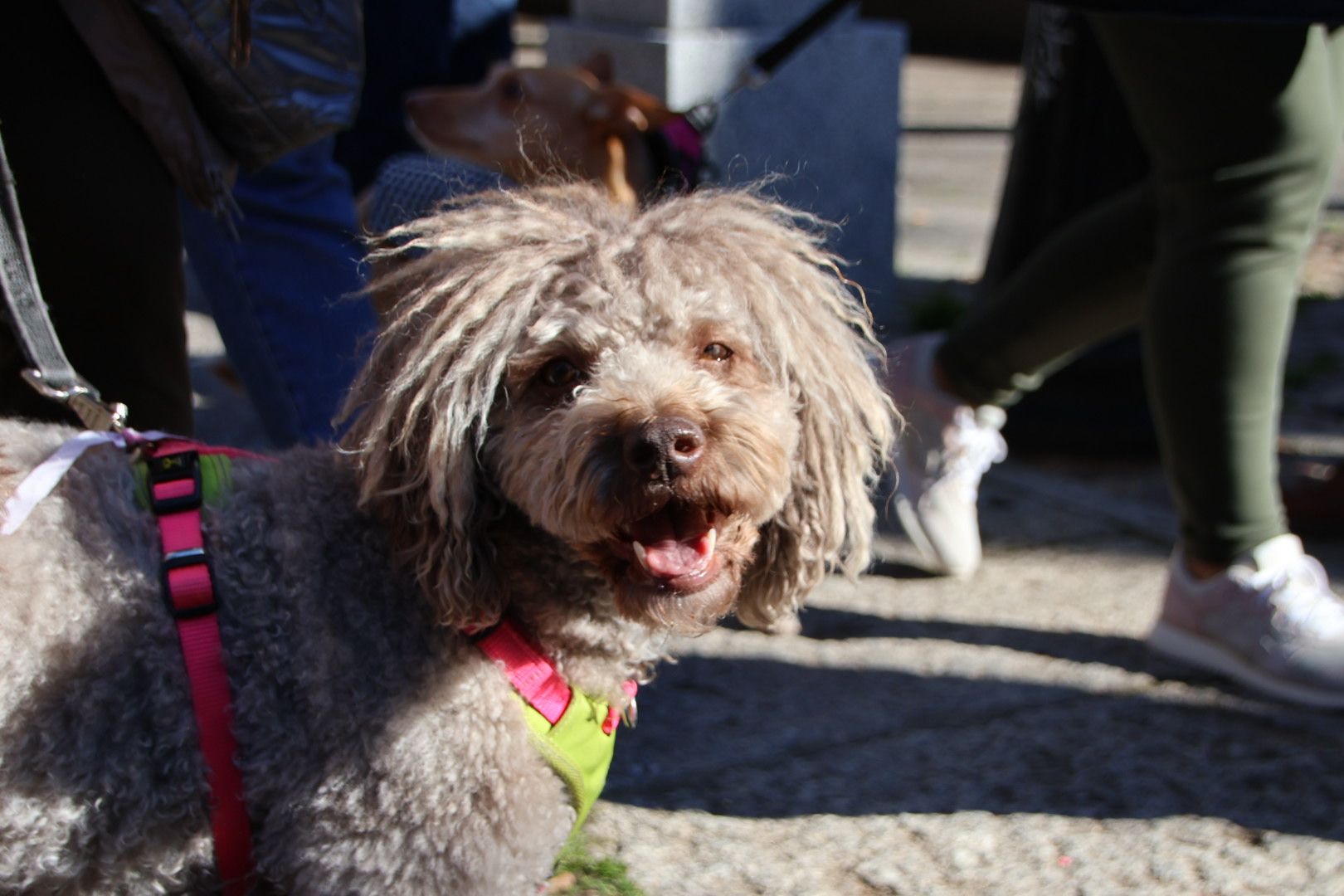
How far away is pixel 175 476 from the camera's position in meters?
1.86

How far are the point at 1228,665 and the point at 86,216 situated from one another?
2522mm

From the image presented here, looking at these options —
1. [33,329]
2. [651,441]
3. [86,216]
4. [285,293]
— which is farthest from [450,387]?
[285,293]

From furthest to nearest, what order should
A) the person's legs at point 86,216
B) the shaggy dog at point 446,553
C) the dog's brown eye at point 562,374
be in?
the person's legs at point 86,216 → the dog's brown eye at point 562,374 → the shaggy dog at point 446,553

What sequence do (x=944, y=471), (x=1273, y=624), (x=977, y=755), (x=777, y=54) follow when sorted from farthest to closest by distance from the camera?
(x=777, y=54), (x=944, y=471), (x=1273, y=624), (x=977, y=755)

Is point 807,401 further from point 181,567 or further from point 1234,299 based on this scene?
point 1234,299

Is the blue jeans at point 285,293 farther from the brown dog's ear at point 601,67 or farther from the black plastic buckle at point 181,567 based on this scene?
the brown dog's ear at point 601,67

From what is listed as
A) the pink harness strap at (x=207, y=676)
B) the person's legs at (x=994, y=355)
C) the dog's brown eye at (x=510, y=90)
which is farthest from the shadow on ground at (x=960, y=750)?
the dog's brown eye at (x=510, y=90)

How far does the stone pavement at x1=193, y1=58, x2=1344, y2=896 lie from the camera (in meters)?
2.29

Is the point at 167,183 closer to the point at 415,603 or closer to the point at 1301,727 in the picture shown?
the point at 415,603

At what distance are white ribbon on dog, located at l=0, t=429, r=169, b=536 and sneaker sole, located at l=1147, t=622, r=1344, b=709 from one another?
7.40 feet

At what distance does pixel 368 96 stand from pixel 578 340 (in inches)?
128

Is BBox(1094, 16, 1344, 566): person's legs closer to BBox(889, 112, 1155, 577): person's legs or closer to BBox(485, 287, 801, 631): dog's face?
BBox(889, 112, 1155, 577): person's legs

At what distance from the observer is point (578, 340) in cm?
193

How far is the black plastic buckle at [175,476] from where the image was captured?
1.82 m
